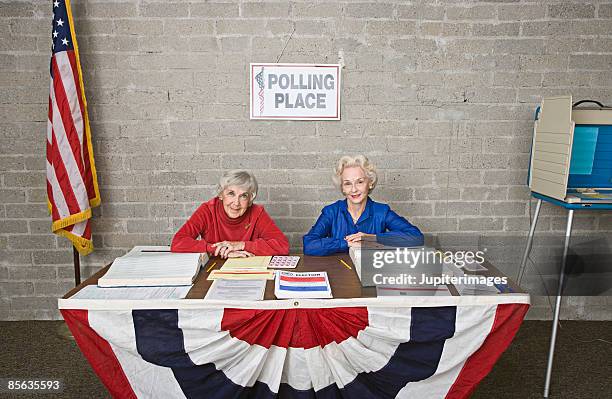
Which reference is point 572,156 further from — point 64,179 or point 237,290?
point 64,179

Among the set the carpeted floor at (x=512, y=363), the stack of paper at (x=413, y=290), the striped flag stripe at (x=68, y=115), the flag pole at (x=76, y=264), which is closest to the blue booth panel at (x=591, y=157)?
the carpeted floor at (x=512, y=363)

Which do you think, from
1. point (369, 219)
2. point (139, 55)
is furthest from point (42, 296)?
point (369, 219)

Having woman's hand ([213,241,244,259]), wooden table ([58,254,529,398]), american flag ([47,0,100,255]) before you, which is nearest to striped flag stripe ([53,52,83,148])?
american flag ([47,0,100,255])

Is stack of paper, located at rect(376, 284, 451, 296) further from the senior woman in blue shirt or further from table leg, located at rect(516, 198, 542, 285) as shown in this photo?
table leg, located at rect(516, 198, 542, 285)

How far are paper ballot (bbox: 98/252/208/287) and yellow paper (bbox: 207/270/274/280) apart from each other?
8cm

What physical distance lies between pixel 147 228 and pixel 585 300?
2.88m

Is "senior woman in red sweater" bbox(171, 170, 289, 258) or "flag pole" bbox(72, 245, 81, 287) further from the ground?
"senior woman in red sweater" bbox(171, 170, 289, 258)

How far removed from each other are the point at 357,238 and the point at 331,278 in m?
0.39

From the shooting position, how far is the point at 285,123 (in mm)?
2939

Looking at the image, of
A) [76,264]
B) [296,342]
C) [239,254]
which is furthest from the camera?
[76,264]

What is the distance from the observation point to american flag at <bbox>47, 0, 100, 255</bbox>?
2.62m

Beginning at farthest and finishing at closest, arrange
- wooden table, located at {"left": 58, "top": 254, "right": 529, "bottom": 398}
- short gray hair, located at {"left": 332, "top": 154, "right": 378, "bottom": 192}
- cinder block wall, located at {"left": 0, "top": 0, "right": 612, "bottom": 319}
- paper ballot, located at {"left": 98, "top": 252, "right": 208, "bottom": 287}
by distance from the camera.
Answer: cinder block wall, located at {"left": 0, "top": 0, "right": 612, "bottom": 319} < short gray hair, located at {"left": 332, "top": 154, "right": 378, "bottom": 192} < paper ballot, located at {"left": 98, "top": 252, "right": 208, "bottom": 287} < wooden table, located at {"left": 58, "top": 254, "right": 529, "bottom": 398}

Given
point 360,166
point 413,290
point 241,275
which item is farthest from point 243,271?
point 360,166

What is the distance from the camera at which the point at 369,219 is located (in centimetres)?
248
